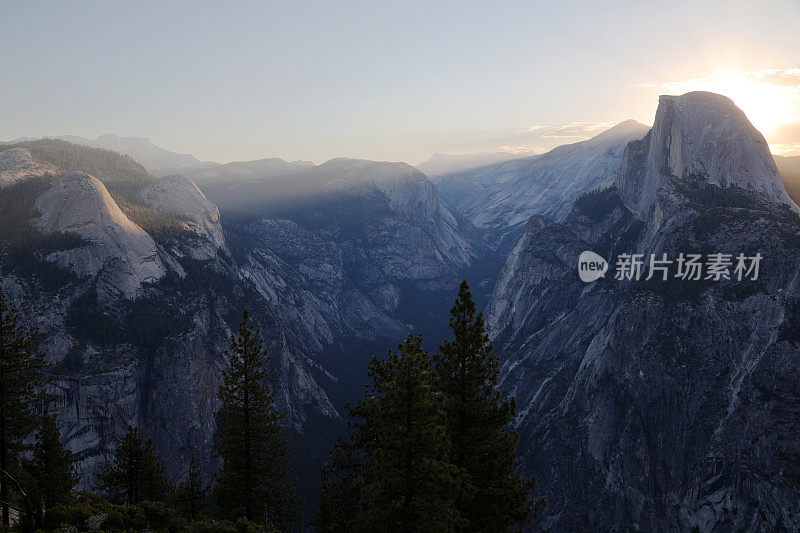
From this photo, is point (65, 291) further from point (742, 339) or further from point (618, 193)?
point (618, 193)

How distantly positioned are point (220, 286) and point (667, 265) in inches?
4660

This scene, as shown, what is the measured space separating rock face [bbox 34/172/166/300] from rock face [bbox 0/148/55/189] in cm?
2425

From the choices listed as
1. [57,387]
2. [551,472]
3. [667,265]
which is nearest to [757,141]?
[667,265]

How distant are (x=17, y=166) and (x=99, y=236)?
2707 inches

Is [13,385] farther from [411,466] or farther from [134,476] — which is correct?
[411,466]

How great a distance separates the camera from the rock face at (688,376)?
6500cm

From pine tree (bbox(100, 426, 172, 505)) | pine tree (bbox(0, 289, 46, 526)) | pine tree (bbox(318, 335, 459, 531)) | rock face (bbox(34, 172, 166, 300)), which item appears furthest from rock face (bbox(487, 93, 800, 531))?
rock face (bbox(34, 172, 166, 300))

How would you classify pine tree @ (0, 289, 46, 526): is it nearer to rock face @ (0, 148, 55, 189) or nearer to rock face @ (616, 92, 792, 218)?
rock face @ (616, 92, 792, 218)

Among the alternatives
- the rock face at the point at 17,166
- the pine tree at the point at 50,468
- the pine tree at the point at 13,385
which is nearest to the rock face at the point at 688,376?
the pine tree at the point at 50,468

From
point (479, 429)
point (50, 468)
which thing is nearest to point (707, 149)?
Answer: point (479, 429)

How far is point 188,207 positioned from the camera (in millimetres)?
166250

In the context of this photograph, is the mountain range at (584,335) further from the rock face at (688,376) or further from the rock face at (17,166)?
the rock face at (17,166)

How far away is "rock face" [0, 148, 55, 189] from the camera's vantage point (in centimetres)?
13850

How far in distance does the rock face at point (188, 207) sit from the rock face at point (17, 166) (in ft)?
101
